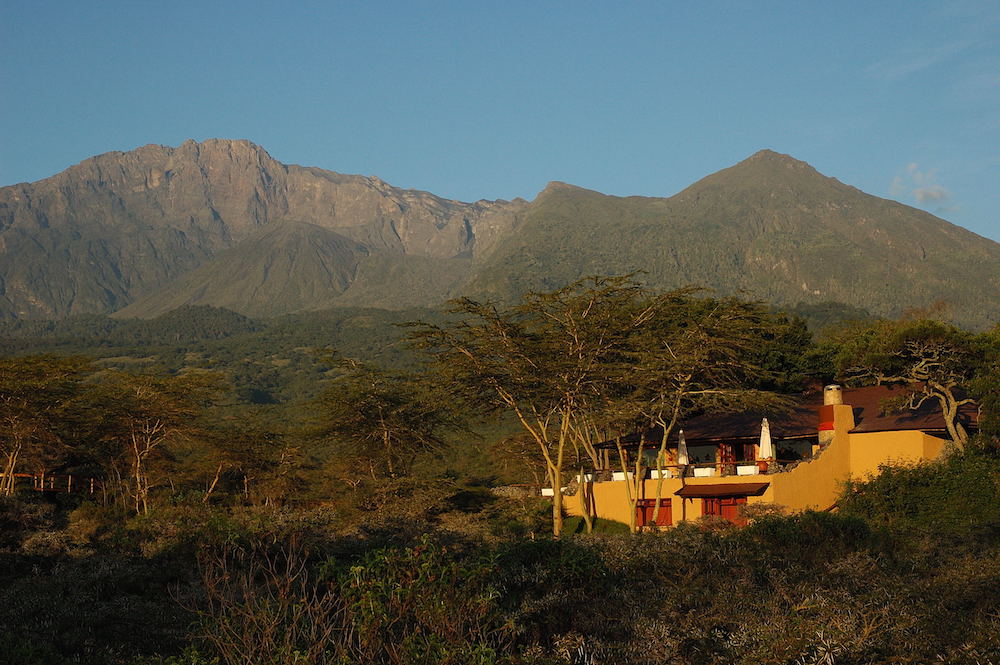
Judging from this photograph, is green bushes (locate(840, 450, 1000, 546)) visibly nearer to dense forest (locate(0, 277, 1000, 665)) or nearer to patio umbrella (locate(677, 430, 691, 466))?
dense forest (locate(0, 277, 1000, 665))

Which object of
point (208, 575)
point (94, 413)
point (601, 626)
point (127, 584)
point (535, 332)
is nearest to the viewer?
point (208, 575)

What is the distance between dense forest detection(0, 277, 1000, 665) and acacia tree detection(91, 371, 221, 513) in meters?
0.19

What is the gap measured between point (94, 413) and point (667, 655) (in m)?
41.7

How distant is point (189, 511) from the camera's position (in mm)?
43062

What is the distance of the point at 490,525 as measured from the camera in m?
42.5

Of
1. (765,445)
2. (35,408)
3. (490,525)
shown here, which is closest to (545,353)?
(490,525)

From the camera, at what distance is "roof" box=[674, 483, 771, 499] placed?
1523 inches

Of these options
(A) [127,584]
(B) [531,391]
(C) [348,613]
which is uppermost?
(B) [531,391]

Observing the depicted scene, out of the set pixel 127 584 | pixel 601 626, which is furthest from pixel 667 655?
pixel 127 584

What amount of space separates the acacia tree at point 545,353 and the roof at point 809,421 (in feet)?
17.3

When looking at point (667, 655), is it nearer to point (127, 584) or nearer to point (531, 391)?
point (127, 584)

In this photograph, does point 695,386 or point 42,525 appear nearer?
point 42,525

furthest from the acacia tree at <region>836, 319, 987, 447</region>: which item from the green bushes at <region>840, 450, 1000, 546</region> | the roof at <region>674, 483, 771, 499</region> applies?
the roof at <region>674, 483, 771, 499</region>

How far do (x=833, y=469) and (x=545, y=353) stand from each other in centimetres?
1175
